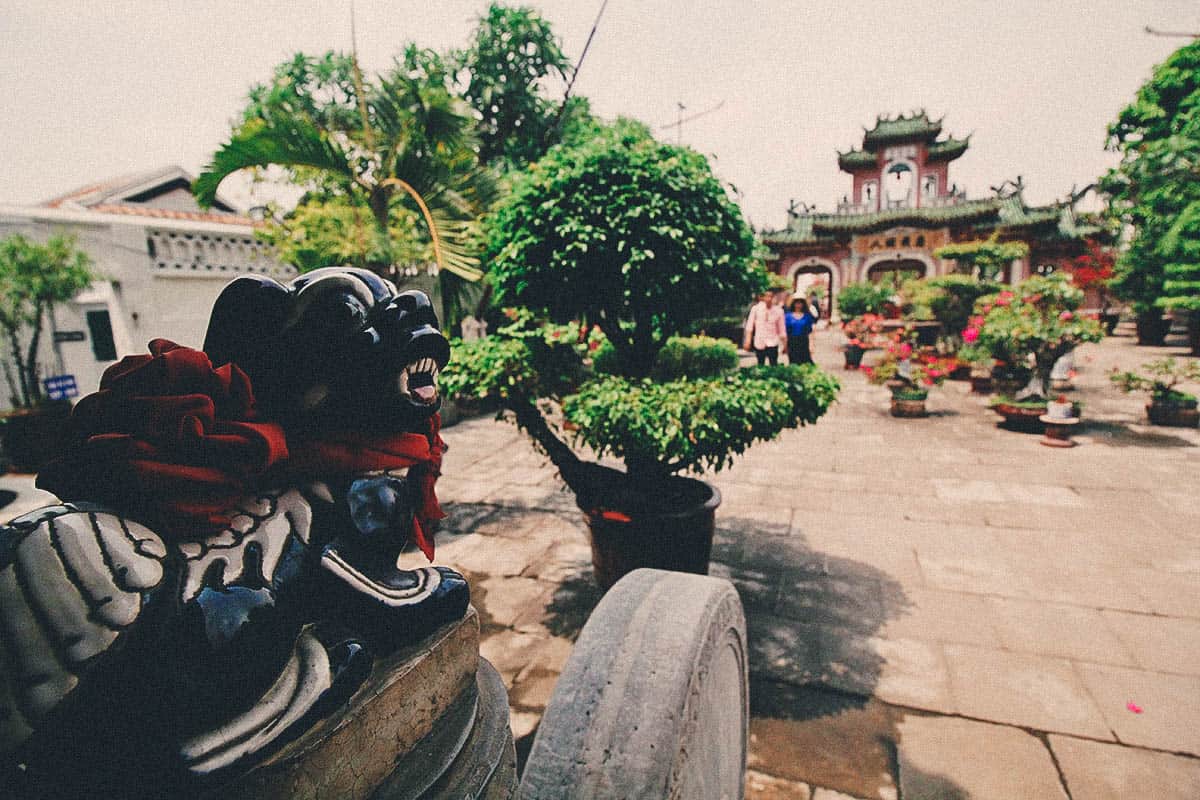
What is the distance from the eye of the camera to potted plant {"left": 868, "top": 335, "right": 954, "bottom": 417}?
838 cm

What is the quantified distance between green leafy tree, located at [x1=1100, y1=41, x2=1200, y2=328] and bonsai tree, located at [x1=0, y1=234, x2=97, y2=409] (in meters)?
20.6

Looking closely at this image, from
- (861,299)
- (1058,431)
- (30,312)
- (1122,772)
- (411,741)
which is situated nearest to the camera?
(411,741)

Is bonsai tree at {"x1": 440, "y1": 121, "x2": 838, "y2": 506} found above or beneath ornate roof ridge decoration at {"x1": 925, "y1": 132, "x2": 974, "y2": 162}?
beneath

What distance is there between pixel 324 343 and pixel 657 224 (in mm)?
1883

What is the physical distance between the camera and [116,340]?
323 inches

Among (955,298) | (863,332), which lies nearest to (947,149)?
(955,298)

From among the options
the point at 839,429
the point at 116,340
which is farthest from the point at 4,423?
the point at 839,429

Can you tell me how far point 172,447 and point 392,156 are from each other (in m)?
3.99

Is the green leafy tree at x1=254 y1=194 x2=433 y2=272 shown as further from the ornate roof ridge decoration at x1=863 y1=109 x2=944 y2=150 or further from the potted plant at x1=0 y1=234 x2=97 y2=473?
the ornate roof ridge decoration at x1=863 y1=109 x2=944 y2=150

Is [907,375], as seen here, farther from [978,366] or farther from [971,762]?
[971,762]

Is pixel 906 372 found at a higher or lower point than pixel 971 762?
higher

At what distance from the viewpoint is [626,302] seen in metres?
3.01

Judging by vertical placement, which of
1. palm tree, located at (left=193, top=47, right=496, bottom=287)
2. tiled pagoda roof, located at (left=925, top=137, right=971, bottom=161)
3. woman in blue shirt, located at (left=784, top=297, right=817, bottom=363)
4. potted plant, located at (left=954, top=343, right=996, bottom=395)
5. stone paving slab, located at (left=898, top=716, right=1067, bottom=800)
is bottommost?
stone paving slab, located at (left=898, top=716, right=1067, bottom=800)

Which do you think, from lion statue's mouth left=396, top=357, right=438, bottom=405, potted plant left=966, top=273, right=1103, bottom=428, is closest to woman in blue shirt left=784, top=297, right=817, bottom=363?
potted plant left=966, top=273, right=1103, bottom=428
